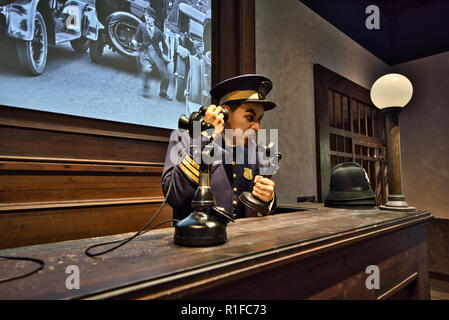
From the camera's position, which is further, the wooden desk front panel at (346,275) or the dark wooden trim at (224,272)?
the wooden desk front panel at (346,275)

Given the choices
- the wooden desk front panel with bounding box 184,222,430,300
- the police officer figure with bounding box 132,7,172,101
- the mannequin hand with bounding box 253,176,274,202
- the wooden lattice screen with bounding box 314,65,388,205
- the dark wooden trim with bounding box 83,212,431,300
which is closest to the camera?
the dark wooden trim with bounding box 83,212,431,300

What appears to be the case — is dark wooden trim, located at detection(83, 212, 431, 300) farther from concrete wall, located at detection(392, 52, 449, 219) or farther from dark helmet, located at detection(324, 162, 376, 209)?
concrete wall, located at detection(392, 52, 449, 219)

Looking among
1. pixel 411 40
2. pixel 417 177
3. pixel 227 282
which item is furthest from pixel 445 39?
pixel 227 282

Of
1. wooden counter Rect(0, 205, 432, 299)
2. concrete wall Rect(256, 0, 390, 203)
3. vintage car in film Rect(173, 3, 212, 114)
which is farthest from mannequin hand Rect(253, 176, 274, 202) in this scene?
concrete wall Rect(256, 0, 390, 203)

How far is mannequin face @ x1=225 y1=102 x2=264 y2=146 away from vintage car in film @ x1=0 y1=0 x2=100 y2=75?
42.5 inches

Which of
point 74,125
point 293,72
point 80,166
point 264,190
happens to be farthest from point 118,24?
point 293,72

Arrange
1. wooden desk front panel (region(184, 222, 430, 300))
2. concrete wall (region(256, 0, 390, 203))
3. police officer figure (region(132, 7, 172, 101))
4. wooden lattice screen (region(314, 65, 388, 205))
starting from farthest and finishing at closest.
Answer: wooden lattice screen (region(314, 65, 388, 205)), concrete wall (region(256, 0, 390, 203)), police officer figure (region(132, 7, 172, 101)), wooden desk front panel (region(184, 222, 430, 300))

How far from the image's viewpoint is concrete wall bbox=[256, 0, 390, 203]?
96.6 inches

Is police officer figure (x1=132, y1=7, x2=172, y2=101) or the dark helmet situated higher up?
police officer figure (x1=132, y1=7, x2=172, y2=101)

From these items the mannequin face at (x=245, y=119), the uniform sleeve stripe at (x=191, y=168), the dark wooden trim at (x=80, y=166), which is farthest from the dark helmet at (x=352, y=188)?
the dark wooden trim at (x=80, y=166)

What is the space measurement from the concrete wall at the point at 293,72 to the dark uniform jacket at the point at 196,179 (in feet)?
3.40

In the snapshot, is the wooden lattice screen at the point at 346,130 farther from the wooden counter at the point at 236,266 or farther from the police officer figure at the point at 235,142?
the wooden counter at the point at 236,266

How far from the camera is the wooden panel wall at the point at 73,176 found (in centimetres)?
143

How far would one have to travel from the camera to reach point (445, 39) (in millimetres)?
3791
